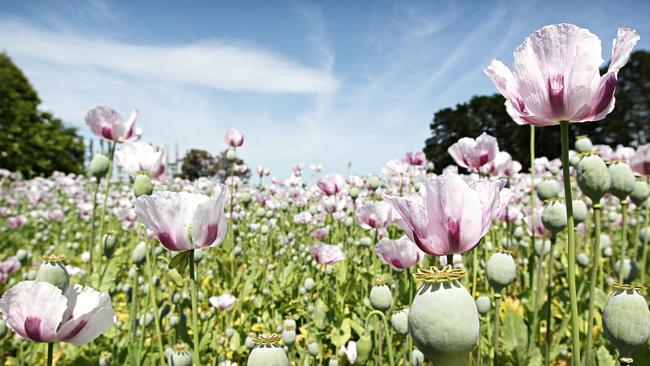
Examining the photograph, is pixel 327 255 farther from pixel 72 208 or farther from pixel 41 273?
pixel 72 208

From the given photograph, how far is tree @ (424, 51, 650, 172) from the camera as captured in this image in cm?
2308

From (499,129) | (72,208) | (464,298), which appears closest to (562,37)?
(464,298)

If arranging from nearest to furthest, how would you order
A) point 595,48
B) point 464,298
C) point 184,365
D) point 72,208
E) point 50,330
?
point 464,298 → point 595,48 → point 50,330 → point 184,365 → point 72,208

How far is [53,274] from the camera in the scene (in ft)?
4.00

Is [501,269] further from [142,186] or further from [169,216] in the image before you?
[142,186]

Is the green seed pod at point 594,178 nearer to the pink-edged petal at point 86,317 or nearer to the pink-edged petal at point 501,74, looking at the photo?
the pink-edged petal at point 501,74

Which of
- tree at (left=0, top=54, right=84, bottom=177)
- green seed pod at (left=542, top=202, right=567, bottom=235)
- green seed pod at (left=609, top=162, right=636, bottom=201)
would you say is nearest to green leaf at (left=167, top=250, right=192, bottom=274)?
green seed pod at (left=542, top=202, right=567, bottom=235)

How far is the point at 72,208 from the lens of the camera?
7754 millimetres

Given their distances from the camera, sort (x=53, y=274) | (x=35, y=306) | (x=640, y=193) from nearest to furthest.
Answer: (x=35, y=306) → (x=53, y=274) → (x=640, y=193)

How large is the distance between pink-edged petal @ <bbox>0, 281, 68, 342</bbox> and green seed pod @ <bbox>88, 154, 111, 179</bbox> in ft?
3.57

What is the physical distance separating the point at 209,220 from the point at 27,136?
21.7 meters

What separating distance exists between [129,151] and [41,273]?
1111mm

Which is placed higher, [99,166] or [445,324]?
[99,166]

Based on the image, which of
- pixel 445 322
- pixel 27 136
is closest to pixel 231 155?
pixel 445 322
